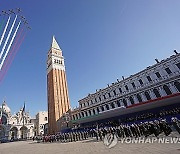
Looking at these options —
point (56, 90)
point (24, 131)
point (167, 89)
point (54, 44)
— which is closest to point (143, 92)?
point (167, 89)

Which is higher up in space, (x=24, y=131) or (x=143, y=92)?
(x=24, y=131)

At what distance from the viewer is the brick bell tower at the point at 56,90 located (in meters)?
50.7

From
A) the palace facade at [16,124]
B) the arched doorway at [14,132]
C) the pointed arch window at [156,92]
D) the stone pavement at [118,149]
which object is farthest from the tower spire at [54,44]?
the stone pavement at [118,149]

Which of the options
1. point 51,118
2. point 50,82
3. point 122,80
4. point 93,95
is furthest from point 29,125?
point 122,80

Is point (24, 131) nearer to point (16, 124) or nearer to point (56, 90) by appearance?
point (16, 124)

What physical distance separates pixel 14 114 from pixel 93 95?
40342 millimetres

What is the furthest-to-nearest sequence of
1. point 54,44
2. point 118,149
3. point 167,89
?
point 54,44, point 167,89, point 118,149

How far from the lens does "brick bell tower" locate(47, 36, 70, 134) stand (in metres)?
50.7

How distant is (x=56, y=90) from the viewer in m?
53.8

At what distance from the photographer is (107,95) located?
3875 centimetres

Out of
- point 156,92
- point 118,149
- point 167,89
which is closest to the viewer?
point 118,149

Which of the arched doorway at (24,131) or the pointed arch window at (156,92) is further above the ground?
the arched doorway at (24,131)

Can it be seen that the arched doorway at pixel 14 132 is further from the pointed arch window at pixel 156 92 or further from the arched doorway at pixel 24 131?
the pointed arch window at pixel 156 92

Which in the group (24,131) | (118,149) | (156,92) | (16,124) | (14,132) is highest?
(16,124)
